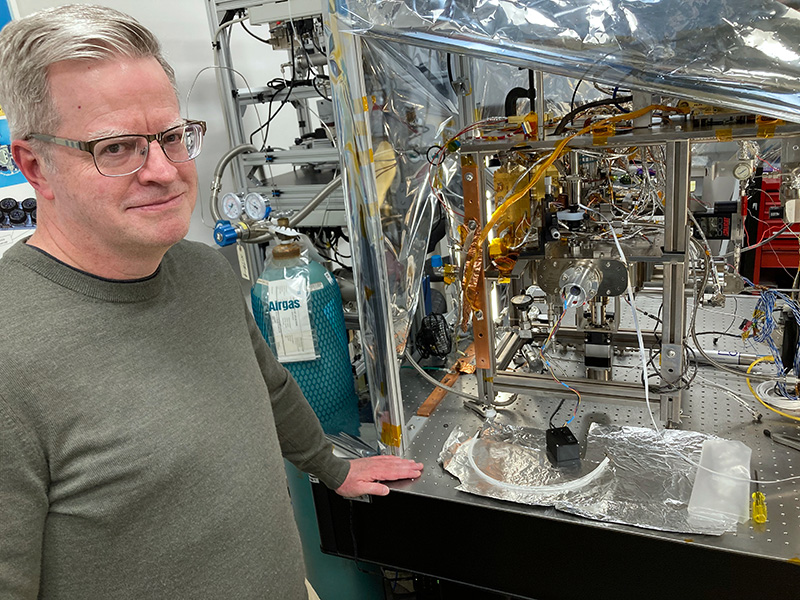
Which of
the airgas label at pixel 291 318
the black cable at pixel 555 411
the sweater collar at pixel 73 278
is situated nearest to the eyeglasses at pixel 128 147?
the sweater collar at pixel 73 278

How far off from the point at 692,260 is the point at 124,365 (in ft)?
4.20

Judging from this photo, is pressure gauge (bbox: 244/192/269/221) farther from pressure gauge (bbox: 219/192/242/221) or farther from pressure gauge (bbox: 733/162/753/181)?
pressure gauge (bbox: 733/162/753/181)

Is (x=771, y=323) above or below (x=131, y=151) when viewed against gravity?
below

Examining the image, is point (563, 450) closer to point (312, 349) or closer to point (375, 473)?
point (375, 473)

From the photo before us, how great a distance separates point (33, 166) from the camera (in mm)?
852

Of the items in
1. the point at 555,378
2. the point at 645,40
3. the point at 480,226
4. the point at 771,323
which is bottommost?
the point at 555,378

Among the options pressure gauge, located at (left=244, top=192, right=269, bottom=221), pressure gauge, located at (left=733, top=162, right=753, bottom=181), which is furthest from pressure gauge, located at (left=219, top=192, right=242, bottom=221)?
pressure gauge, located at (left=733, top=162, right=753, bottom=181)

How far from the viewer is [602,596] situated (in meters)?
1.29

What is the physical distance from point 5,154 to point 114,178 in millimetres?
1240

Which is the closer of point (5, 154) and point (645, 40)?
point (645, 40)

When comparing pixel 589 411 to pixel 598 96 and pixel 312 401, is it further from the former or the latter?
pixel 598 96

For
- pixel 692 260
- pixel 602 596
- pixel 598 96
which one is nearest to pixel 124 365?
pixel 602 596

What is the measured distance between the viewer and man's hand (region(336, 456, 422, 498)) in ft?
4.62

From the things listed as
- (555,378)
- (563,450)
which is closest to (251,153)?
(555,378)
